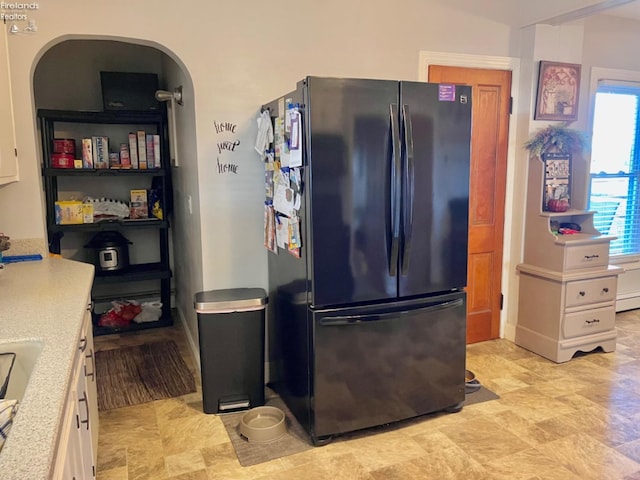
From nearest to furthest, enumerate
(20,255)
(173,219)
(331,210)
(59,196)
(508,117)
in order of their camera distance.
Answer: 1. (331,210)
2. (20,255)
3. (508,117)
4. (59,196)
5. (173,219)

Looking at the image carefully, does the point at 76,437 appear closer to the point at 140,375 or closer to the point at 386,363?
the point at 386,363

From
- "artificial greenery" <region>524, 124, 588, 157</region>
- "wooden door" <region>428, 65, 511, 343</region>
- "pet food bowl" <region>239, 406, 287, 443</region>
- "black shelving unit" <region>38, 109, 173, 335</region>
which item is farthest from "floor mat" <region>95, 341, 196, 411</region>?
"artificial greenery" <region>524, 124, 588, 157</region>

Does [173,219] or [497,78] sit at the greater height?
[497,78]

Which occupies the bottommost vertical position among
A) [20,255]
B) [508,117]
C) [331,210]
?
[20,255]

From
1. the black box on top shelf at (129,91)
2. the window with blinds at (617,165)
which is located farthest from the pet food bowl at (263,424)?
the window with blinds at (617,165)

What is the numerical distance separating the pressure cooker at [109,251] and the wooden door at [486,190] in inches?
112

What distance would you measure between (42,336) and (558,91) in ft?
12.1

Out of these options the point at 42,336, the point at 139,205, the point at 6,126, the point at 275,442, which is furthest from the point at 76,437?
the point at 139,205

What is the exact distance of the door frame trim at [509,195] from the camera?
354 cm

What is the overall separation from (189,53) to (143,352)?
2232mm

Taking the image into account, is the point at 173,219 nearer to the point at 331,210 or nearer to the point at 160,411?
the point at 160,411

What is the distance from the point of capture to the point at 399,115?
246cm

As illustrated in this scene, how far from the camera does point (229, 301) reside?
2.80m

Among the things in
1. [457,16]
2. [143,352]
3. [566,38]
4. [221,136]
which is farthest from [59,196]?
[566,38]
